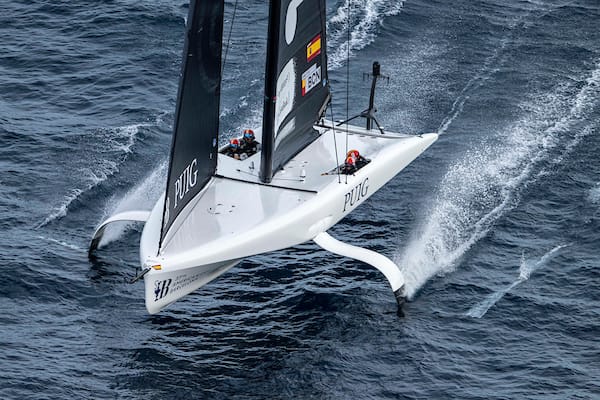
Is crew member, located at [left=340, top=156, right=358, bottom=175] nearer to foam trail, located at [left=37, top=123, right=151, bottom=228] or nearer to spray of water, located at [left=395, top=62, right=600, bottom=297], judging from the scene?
spray of water, located at [left=395, top=62, right=600, bottom=297]

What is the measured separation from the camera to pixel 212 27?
119 ft

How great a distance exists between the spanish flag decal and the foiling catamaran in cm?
4

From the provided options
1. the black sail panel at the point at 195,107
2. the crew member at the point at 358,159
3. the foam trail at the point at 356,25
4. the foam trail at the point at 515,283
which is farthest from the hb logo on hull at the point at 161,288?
the foam trail at the point at 356,25

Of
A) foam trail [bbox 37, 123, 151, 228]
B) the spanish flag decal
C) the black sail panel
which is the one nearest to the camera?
the black sail panel

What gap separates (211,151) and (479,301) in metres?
9.71

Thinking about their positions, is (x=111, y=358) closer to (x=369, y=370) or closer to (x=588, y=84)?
(x=369, y=370)

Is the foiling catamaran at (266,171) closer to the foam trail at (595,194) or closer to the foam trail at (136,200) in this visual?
the foam trail at (136,200)

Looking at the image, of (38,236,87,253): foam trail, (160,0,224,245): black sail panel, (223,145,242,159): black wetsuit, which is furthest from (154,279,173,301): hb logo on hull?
(223,145,242,159): black wetsuit

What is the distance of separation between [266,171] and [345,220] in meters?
5.05

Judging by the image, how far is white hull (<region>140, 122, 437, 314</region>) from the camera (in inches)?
1435

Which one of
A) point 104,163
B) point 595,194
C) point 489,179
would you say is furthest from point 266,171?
point 595,194

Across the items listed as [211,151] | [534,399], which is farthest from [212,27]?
[534,399]

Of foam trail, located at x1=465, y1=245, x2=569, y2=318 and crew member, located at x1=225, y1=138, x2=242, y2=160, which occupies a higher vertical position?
crew member, located at x1=225, y1=138, x2=242, y2=160

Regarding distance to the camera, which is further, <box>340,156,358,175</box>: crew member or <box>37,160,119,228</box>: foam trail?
<box>37,160,119,228</box>: foam trail
